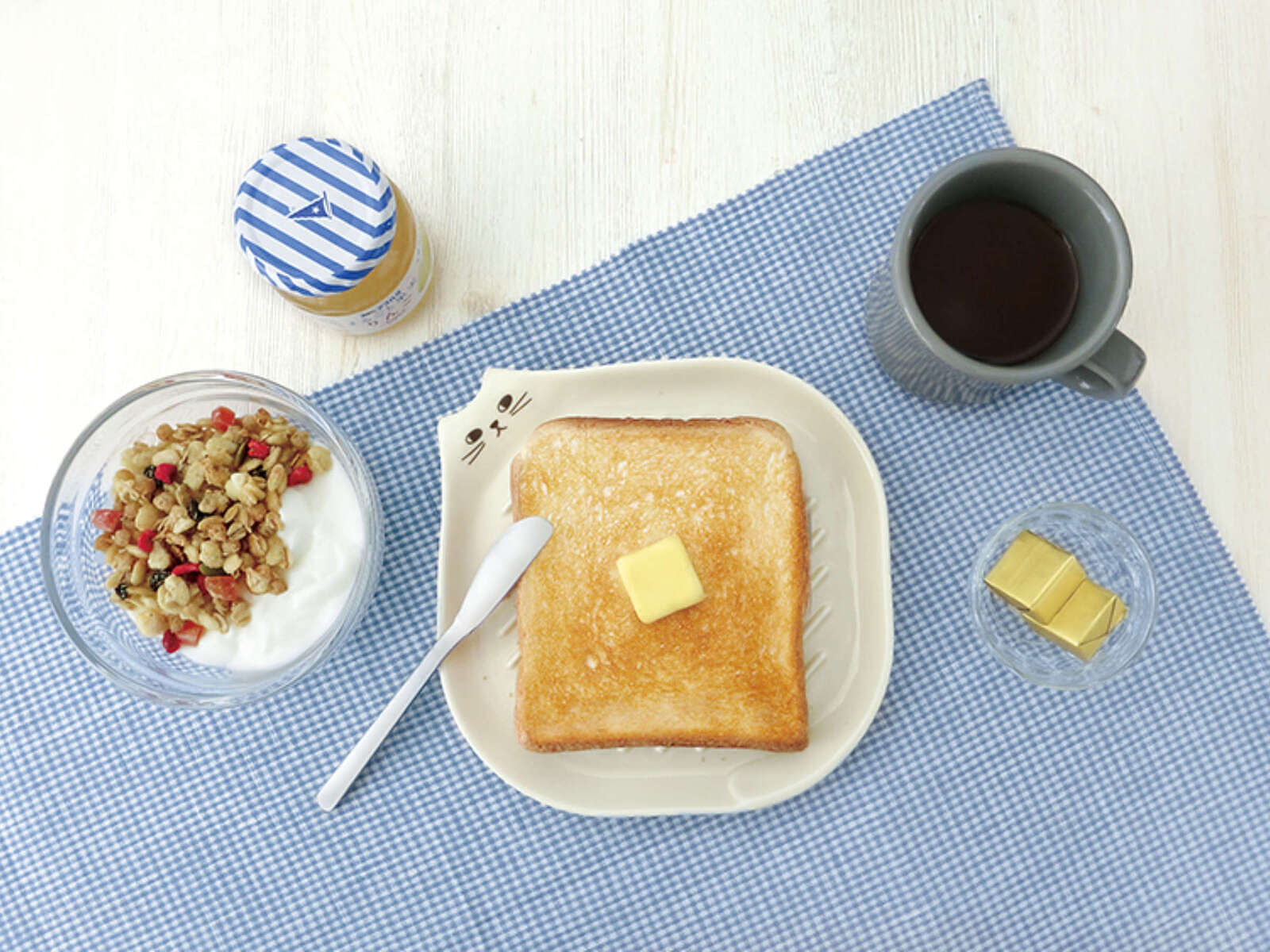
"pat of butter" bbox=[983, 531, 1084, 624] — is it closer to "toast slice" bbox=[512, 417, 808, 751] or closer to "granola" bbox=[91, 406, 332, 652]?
"toast slice" bbox=[512, 417, 808, 751]

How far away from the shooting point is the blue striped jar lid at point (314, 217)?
33.2 inches

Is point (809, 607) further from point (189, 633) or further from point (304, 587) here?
point (189, 633)

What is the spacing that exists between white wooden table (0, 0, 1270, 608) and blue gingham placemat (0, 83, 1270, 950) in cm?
6

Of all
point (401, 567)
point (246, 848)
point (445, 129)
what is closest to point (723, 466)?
point (401, 567)

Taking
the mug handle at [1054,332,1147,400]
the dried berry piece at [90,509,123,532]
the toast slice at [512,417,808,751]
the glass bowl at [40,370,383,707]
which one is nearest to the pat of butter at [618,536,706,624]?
the toast slice at [512,417,808,751]

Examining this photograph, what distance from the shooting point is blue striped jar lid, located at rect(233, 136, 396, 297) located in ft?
2.77

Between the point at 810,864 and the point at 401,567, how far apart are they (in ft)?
→ 1.71

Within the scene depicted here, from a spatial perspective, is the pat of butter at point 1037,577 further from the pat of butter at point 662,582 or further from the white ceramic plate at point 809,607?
the pat of butter at point 662,582

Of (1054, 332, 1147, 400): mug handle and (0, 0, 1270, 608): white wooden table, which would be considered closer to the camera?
(1054, 332, 1147, 400): mug handle

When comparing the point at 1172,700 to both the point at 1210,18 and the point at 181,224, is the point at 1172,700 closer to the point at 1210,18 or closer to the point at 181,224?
the point at 1210,18

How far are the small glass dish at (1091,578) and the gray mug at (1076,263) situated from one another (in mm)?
175

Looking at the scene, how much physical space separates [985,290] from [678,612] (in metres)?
0.41

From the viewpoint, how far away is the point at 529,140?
3.35 feet

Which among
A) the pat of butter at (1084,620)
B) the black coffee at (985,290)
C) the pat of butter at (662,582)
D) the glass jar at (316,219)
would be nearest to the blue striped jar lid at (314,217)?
the glass jar at (316,219)
